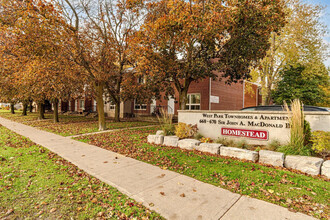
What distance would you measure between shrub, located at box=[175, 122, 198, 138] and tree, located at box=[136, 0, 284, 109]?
4.21m

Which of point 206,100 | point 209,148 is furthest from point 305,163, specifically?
point 206,100

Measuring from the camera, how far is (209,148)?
671 centimetres

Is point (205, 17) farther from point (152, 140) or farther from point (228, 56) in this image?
point (152, 140)

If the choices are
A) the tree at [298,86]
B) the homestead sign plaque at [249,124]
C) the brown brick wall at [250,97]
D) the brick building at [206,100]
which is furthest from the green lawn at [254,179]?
the brown brick wall at [250,97]

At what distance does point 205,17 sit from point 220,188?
825 cm

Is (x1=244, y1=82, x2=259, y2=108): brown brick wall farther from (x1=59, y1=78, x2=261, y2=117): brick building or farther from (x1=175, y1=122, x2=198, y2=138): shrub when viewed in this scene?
(x1=175, y1=122, x2=198, y2=138): shrub

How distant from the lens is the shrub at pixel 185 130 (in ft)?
26.9

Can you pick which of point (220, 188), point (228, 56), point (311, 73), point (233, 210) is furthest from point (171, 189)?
point (311, 73)

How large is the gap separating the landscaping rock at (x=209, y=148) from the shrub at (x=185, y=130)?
124 centimetres

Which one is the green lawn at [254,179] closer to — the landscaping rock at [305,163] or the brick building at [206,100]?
the landscaping rock at [305,163]

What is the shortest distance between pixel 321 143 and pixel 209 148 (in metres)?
3.22

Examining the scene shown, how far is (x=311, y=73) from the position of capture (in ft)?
61.9

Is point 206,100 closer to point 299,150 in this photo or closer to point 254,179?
point 299,150

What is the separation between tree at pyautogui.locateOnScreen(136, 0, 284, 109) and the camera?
927cm
